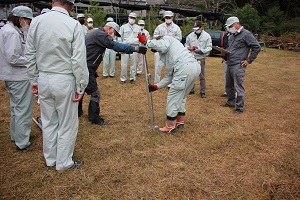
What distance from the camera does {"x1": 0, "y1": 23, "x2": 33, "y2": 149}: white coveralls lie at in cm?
333

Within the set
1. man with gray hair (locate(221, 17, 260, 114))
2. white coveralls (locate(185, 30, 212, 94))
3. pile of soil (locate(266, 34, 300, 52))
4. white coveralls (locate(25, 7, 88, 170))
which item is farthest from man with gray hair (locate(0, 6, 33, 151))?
pile of soil (locate(266, 34, 300, 52))

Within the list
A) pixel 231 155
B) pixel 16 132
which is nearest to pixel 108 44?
pixel 16 132

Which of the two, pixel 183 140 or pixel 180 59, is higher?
pixel 180 59

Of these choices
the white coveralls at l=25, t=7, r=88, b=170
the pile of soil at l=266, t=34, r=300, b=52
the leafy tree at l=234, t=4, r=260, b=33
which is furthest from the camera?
the leafy tree at l=234, t=4, r=260, b=33

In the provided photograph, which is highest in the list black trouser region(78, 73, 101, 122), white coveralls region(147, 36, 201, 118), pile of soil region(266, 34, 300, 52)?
pile of soil region(266, 34, 300, 52)

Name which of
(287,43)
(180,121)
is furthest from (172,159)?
(287,43)

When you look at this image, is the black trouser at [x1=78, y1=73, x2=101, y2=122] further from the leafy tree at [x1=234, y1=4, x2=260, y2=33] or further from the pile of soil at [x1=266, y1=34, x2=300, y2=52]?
the leafy tree at [x1=234, y1=4, x2=260, y2=33]

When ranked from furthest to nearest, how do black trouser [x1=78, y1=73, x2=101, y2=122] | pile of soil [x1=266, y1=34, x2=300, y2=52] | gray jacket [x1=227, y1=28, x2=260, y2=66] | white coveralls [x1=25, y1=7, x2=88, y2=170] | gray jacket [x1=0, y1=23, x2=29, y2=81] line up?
pile of soil [x1=266, y1=34, x2=300, y2=52] < gray jacket [x1=227, y1=28, x2=260, y2=66] < black trouser [x1=78, y1=73, x2=101, y2=122] < gray jacket [x1=0, y1=23, x2=29, y2=81] < white coveralls [x1=25, y1=7, x2=88, y2=170]

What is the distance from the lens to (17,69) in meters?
3.47

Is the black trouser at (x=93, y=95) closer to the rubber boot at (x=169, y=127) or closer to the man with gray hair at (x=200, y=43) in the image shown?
the rubber boot at (x=169, y=127)

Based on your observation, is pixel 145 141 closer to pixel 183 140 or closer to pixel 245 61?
pixel 183 140

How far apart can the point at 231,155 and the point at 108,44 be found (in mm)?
2582

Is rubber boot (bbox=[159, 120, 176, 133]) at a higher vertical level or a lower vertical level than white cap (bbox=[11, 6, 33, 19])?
lower

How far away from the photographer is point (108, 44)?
13.7ft
